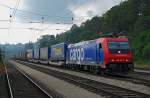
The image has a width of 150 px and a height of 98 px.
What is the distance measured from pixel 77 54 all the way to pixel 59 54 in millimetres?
14405

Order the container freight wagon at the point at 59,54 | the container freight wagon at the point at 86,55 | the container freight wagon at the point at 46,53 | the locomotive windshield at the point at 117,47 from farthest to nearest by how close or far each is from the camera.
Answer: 1. the container freight wagon at the point at 46,53
2. the container freight wagon at the point at 59,54
3. the container freight wagon at the point at 86,55
4. the locomotive windshield at the point at 117,47

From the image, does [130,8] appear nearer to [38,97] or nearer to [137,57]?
[137,57]

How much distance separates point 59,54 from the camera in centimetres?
5931

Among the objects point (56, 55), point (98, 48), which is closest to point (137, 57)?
point (56, 55)

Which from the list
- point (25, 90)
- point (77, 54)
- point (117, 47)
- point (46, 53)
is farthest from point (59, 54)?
point (25, 90)

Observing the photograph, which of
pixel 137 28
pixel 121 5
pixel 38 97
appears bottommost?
pixel 38 97

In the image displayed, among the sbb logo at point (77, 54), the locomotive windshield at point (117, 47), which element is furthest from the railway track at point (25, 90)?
the sbb logo at point (77, 54)

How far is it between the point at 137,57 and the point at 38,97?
50358 millimetres

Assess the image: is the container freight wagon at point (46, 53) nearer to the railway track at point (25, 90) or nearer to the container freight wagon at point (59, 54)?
the container freight wagon at point (59, 54)

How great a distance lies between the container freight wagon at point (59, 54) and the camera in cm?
5620

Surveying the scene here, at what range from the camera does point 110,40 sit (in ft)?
111

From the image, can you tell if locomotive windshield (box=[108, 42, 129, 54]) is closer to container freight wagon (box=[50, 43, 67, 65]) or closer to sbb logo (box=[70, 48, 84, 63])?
sbb logo (box=[70, 48, 84, 63])

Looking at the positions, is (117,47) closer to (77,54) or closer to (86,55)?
(86,55)

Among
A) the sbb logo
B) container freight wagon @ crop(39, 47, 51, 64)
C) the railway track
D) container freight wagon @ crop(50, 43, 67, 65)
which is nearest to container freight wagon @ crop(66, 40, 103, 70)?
the sbb logo
